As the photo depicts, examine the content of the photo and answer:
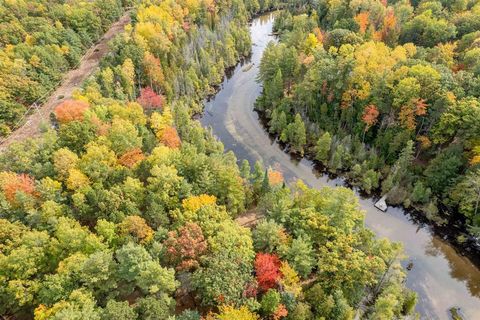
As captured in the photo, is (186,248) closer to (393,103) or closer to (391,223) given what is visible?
(391,223)

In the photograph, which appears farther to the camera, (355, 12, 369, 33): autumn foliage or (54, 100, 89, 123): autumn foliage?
(355, 12, 369, 33): autumn foliage

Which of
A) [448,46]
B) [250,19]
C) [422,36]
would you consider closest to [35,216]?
[448,46]

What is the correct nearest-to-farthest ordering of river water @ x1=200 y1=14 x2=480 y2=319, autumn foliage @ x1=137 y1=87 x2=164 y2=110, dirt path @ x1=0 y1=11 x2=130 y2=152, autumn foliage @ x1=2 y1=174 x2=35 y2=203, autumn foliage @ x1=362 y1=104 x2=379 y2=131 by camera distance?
autumn foliage @ x1=2 y1=174 x2=35 y2=203, river water @ x1=200 y1=14 x2=480 y2=319, dirt path @ x1=0 y1=11 x2=130 y2=152, autumn foliage @ x1=362 y1=104 x2=379 y2=131, autumn foliage @ x1=137 y1=87 x2=164 y2=110

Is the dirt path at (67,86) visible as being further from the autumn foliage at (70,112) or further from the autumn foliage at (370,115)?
the autumn foliage at (370,115)

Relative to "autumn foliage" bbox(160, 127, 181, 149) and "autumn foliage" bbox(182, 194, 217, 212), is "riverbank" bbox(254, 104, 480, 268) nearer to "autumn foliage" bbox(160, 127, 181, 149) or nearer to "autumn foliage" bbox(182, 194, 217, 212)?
"autumn foliage" bbox(160, 127, 181, 149)

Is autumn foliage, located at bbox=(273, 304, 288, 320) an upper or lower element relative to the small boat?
upper

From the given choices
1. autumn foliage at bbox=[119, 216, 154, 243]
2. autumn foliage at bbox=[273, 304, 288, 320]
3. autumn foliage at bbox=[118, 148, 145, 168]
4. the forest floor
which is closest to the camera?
autumn foliage at bbox=[273, 304, 288, 320]

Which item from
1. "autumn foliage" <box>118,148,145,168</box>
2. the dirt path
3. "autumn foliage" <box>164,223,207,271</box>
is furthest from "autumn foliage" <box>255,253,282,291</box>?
the dirt path
